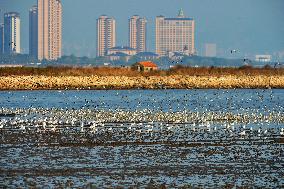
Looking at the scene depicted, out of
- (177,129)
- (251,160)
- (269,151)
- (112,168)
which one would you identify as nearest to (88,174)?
(112,168)

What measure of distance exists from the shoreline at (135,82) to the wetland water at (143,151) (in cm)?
4697

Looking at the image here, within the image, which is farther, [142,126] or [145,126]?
[142,126]

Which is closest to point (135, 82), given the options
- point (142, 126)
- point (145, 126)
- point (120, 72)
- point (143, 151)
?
point (120, 72)

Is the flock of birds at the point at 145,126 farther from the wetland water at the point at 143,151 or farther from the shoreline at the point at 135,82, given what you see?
the shoreline at the point at 135,82

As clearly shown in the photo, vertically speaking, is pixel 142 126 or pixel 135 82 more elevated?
pixel 142 126

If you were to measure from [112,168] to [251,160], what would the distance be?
4.21 m

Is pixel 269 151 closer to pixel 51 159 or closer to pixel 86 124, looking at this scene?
pixel 51 159

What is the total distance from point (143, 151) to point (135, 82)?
65.5m

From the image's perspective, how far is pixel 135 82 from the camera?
95.2 m

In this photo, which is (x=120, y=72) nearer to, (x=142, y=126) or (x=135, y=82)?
(x=135, y=82)

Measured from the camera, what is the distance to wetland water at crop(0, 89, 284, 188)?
79.0 feet

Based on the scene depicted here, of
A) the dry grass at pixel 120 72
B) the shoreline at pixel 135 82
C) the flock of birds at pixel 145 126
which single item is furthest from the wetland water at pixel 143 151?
the dry grass at pixel 120 72

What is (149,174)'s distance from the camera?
2492 cm

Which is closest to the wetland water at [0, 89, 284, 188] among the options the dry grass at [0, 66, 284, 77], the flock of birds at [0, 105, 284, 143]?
the flock of birds at [0, 105, 284, 143]
